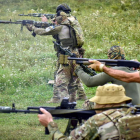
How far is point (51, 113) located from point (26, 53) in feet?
26.5

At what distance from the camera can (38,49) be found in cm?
1231

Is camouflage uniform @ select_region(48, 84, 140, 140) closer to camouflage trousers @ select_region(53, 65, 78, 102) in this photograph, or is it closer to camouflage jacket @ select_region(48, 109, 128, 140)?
camouflage jacket @ select_region(48, 109, 128, 140)

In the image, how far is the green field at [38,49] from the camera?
616 centimetres

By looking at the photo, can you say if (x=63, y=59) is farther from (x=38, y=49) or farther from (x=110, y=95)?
(x=38, y=49)

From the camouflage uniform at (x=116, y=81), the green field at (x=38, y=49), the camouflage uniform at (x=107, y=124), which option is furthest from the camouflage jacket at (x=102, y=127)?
the green field at (x=38, y=49)

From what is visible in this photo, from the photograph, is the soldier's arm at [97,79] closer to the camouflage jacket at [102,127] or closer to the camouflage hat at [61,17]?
the camouflage jacket at [102,127]

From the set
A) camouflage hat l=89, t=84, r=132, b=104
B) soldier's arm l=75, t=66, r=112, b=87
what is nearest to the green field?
soldier's arm l=75, t=66, r=112, b=87

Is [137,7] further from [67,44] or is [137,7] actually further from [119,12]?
[67,44]

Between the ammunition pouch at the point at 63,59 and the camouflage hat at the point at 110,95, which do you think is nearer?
→ the camouflage hat at the point at 110,95

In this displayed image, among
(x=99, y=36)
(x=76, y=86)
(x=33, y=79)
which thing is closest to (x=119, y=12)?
(x=99, y=36)

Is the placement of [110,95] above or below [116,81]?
above

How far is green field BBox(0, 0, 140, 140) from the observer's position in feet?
20.2

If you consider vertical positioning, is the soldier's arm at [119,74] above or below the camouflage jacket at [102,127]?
above

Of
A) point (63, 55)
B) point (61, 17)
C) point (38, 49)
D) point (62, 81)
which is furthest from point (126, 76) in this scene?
point (38, 49)
